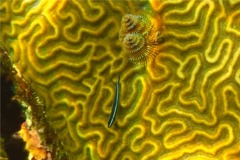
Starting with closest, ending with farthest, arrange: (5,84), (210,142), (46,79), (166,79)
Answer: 1. (210,142)
2. (166,79)
3. (46,79)
4. (5,84)

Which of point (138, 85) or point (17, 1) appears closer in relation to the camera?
point (138, 85)

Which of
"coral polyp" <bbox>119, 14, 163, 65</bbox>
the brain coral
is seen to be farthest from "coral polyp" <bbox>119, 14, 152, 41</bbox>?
the brain coral

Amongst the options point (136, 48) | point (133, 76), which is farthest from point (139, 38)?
point (133, 76)

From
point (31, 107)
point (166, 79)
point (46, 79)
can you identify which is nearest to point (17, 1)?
point (46, 79)

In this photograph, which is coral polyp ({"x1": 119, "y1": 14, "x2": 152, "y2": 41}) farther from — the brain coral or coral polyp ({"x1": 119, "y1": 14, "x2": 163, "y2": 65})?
the brain coral

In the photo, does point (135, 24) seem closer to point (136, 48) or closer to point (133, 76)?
point (136, 48)

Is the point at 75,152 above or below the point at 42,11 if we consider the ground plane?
below

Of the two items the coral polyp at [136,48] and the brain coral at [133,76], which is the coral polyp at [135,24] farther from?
the brain coral at [133,76]

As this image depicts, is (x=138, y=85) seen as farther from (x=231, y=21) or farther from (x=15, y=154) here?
(x=15, y=154)

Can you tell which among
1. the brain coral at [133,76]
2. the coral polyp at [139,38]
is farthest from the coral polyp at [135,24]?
the brain coral at [133,76]

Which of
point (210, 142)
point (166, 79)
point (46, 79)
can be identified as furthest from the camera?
point (46, 79)
